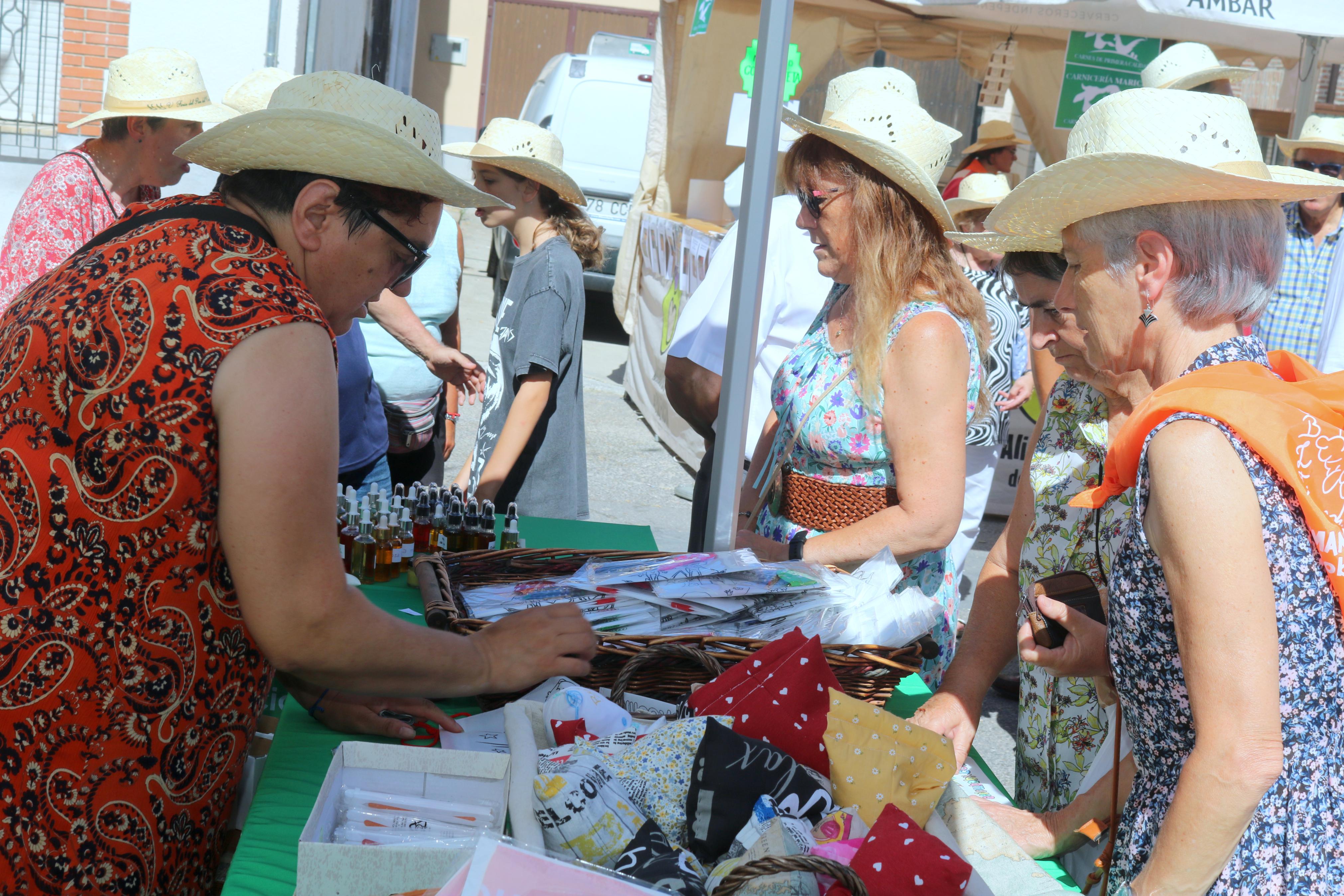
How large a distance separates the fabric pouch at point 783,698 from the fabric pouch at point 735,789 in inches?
2.6

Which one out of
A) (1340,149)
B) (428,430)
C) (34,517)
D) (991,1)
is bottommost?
(428,430)

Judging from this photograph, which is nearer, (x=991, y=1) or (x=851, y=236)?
(x=851, y=236)

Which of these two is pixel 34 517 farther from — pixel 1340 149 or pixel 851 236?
pixel 1340 149

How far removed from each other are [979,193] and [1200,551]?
3995 millimetres

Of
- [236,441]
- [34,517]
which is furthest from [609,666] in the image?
[34,517]

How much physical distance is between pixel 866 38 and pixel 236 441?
7717 mm

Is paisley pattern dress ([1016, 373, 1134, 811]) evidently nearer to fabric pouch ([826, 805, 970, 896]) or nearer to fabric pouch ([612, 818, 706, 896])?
fabric pouch ([826, 805, 970, 896])

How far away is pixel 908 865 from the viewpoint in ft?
4.12

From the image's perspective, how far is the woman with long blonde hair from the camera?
246 centimetres

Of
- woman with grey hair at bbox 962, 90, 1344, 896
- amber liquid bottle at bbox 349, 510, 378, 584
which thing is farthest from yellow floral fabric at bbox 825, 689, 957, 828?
amber liquid bottle at bbox 349, 510, 378, 584

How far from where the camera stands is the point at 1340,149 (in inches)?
226

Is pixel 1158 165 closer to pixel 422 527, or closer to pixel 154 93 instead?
pixel 422 527

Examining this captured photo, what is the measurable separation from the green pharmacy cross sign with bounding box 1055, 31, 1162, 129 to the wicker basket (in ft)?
22.3

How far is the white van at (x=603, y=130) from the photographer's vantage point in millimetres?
10867
